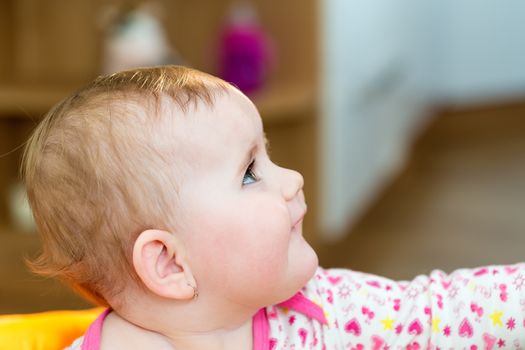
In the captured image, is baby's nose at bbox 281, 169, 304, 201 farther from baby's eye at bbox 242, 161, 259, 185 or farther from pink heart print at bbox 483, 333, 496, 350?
pink heart print at bbox 483, 333, 496, 350

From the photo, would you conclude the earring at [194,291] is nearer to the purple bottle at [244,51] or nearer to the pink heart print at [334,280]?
the pink heart print at [334,280]

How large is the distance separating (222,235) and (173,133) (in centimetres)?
10

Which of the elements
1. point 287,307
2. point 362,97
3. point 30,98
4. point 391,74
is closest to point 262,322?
point 287,307

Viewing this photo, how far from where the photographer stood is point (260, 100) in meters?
2.14

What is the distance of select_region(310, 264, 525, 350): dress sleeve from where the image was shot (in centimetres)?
91

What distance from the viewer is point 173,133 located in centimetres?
83

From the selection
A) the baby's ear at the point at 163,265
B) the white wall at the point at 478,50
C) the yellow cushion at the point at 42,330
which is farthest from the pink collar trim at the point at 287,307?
the white wall at the point at 478,50

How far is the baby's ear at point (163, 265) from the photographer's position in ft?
2.69

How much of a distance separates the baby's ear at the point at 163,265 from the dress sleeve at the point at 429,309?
0.18 meters

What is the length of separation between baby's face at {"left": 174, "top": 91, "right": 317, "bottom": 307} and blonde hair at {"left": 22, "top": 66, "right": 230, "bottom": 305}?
21 mm

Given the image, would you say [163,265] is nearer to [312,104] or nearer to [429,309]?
[429,309]

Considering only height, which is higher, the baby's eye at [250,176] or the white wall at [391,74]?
the baby's eye at [250,176]

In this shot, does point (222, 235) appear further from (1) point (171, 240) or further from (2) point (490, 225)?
(2) point (490, 225)

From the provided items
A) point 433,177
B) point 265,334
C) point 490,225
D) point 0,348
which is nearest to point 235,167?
point 265,334
